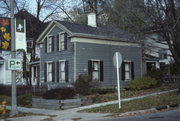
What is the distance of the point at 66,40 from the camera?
89.5 feet

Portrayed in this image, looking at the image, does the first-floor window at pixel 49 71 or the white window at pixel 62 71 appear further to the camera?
the first-floor window at pixel 49 71

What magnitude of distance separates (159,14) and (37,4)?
2146cm

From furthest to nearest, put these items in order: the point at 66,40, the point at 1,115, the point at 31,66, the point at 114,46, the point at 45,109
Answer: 1. the point at 31,66
2. the point at 114,46
3. the point at 66,40
4. the point at 45,109
5. the point at 1,115

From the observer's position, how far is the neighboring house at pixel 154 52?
20797 mm

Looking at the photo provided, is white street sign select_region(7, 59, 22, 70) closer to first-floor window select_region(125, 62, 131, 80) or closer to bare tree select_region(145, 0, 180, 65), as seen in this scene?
bare tree select_region(145, 0, 180, 65)

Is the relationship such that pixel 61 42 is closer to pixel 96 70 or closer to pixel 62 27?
pixel 62 27

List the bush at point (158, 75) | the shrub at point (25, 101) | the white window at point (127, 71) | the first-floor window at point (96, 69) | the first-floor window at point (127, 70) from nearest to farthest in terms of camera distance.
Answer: the shrub at point (25, 101) → the first-floor window at point (96, 69) → the bush at point (158, 75) → the first-floor window at point (127, 70) → the white window at point (127, 71)

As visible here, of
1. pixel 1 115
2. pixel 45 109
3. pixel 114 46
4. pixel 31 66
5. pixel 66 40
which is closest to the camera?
pixel 1 115

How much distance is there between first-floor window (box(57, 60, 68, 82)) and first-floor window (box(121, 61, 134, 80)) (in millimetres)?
5589

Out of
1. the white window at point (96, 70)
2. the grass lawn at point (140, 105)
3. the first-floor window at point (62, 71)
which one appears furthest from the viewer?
the first-floor window at point (62, 71)

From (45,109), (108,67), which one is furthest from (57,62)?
(45,109)

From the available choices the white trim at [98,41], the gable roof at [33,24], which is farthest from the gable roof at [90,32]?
the gable roof at [33,24]

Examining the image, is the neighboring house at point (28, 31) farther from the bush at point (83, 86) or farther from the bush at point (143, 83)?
the bush at point (143, 83)

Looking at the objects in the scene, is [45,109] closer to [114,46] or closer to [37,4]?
[114,46]
